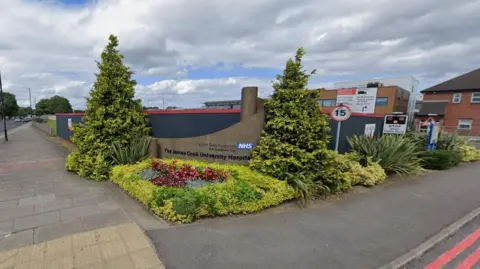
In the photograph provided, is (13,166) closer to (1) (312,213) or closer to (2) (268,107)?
(2) (268,107)

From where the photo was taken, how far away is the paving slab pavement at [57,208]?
138 inches

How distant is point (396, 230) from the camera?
152 inches

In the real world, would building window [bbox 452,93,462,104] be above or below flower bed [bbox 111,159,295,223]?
above

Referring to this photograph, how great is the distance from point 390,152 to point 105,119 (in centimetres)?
887

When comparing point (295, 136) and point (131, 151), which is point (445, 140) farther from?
point (131, 151)

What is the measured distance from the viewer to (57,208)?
14.3 ft

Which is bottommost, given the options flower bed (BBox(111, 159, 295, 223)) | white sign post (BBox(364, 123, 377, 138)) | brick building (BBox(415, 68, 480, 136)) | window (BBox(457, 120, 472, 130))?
flower bed (BBox(111, 159, 295, 223))

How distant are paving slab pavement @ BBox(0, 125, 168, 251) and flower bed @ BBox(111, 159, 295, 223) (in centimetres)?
27

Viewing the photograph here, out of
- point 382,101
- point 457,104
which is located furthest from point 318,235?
point 382,101

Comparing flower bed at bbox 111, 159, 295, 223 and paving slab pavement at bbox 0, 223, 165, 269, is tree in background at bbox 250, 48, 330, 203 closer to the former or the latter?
flower bed at bbox 111, 159, 295, 223

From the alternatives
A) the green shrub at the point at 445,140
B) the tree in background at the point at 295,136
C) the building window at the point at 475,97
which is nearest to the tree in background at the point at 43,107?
the tree in background at the point at 295,136

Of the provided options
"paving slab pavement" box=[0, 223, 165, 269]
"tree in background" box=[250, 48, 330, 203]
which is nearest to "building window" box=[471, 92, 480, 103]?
"tree in background" box=[250, 48, 330, 203]

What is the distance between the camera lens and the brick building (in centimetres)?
2888

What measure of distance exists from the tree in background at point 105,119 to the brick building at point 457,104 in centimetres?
3368
